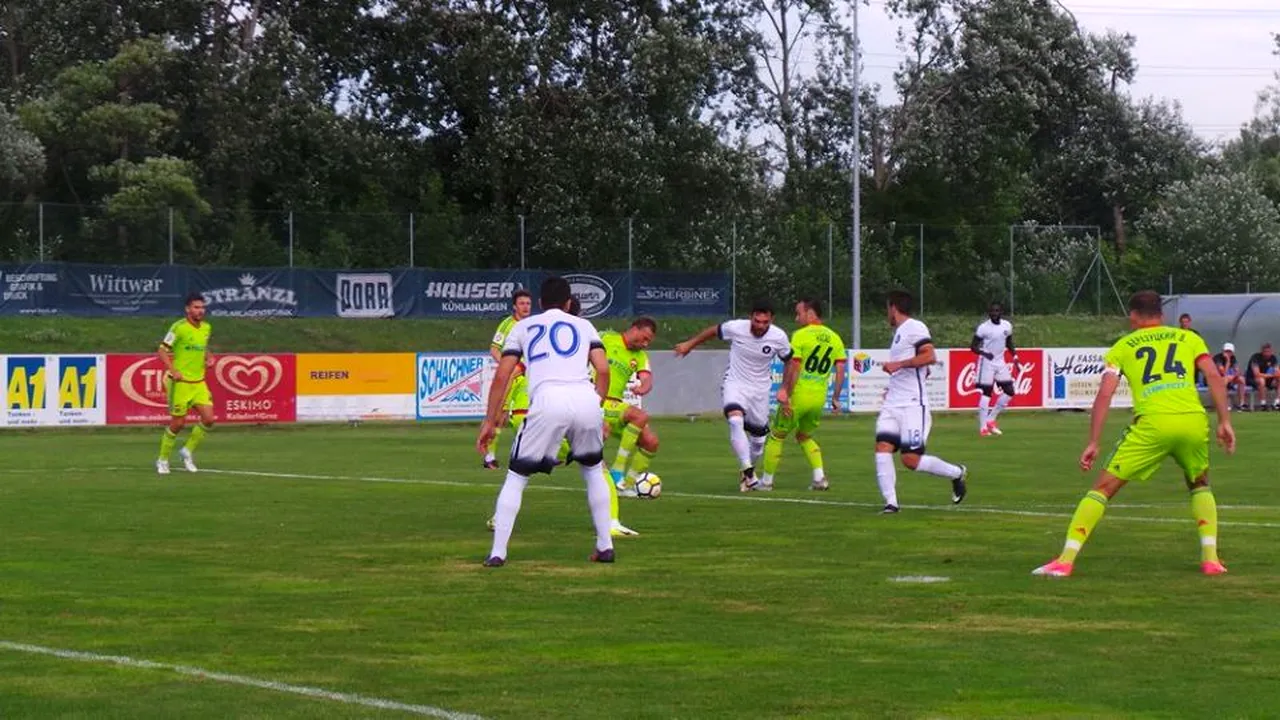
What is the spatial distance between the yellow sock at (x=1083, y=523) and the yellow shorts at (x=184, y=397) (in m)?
14.8

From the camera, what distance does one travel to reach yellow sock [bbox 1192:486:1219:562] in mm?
13812

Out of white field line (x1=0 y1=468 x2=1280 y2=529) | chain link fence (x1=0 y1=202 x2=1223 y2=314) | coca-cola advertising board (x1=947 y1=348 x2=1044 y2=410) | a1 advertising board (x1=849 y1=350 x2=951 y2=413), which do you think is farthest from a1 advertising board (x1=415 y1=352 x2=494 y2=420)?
white field line (x1=0 y1=468 x2=1280 y2=529)

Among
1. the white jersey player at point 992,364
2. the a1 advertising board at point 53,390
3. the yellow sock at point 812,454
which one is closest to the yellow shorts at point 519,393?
the yellow sock at point 812,454

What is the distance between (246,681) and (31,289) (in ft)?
125

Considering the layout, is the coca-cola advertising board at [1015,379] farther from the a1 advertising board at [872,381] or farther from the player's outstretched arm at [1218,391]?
the player's outstretched arm at [1218,391]

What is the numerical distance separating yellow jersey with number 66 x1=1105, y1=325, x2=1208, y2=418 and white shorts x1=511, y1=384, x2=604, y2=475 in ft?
11.3

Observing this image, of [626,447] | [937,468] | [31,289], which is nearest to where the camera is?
[937,468]

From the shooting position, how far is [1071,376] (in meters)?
48.2

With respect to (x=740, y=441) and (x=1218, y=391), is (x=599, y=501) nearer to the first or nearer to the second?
(x=1218, y=391)

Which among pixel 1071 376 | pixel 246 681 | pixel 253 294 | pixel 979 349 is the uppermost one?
pixel 253 294

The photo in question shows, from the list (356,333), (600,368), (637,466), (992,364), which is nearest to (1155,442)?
(600,368)

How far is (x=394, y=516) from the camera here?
62.5 ft

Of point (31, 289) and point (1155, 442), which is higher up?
point (31, 289)

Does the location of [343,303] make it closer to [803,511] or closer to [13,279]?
[13,279]
